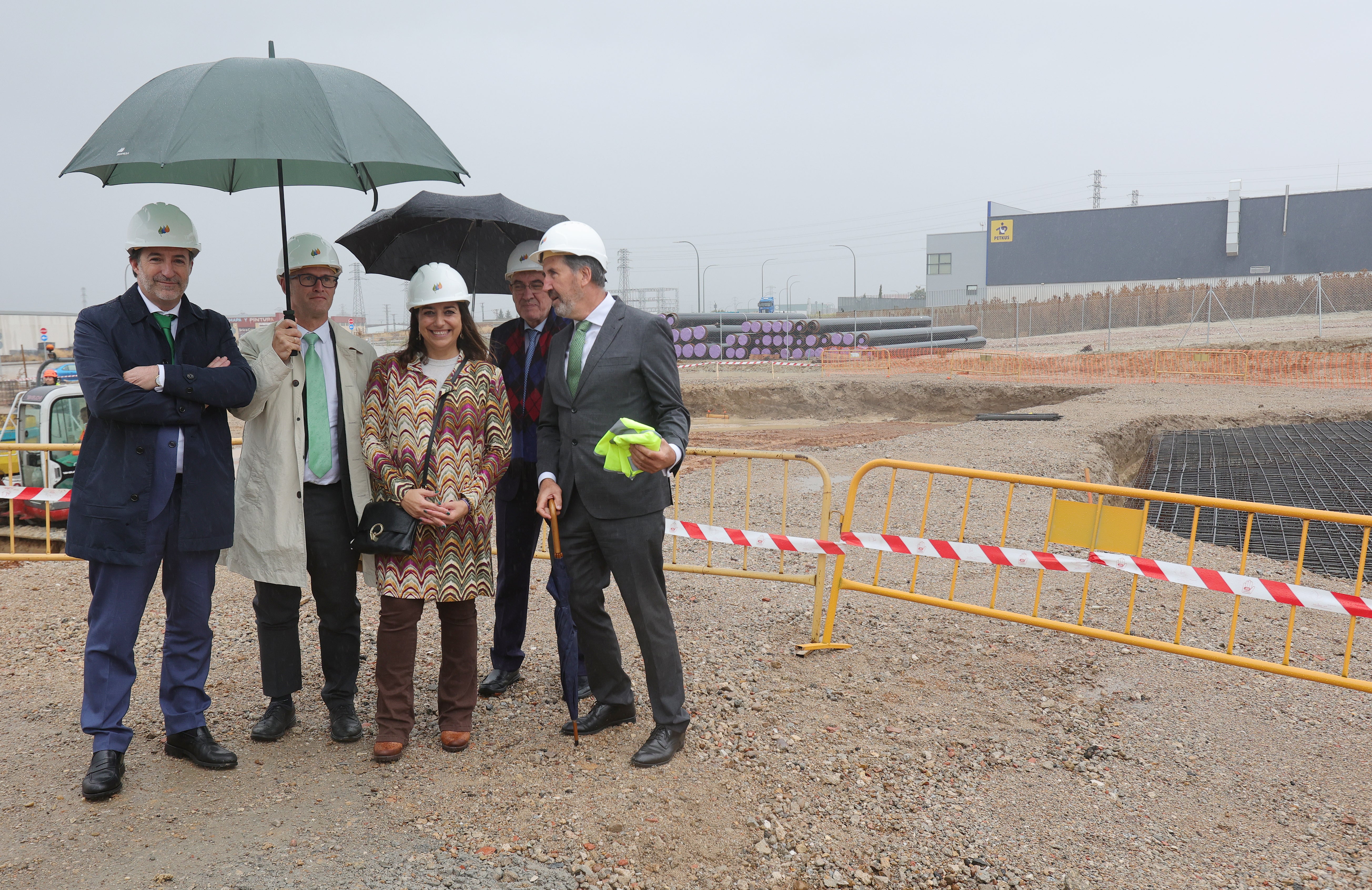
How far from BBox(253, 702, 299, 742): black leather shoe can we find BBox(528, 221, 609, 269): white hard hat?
2.29 m

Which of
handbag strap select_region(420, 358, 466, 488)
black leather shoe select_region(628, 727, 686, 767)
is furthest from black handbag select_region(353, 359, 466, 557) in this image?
black leather shoe select_region(628, 727, 686, 767)

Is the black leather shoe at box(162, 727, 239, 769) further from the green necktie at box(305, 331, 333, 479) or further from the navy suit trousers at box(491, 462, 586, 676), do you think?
the navy suit trousers at box(491, 462, 586, 676)

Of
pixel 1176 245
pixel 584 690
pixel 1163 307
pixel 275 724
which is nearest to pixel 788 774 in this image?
pixel 584 690

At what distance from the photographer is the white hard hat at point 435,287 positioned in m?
3.55

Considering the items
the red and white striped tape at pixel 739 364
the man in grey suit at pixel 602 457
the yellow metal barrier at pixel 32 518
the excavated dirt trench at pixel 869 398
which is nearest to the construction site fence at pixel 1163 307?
the red and white striped tape at pixel 739 364

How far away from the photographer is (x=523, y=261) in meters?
4.19

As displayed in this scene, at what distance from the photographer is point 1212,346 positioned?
31609mm

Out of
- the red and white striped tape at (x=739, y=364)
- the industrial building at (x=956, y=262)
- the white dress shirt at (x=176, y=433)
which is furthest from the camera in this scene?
the industrial building at (x=956, y=262)

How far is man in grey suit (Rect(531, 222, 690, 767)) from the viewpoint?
11.6 ft

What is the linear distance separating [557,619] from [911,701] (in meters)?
1.90

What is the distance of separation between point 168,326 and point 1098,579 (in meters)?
6.24

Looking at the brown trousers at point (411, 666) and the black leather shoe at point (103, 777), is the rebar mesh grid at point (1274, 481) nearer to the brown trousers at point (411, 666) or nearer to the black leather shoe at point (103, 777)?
the brown trousers at point (411, 666)

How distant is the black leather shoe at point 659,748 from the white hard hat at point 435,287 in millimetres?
1978

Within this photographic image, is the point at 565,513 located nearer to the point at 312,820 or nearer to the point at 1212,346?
the point at 312,820
